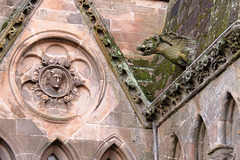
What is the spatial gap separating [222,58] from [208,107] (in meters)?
0.95

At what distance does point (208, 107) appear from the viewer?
1026 centimetres

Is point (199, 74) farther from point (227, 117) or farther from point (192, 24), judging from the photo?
point (192, 24)

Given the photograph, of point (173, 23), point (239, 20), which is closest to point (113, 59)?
point (173, 23)

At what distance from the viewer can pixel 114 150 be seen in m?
12.4

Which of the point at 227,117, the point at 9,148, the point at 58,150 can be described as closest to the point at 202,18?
the point at 227,117

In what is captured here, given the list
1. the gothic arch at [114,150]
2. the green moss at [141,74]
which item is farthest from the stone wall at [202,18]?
the gothic arch at [114,150]

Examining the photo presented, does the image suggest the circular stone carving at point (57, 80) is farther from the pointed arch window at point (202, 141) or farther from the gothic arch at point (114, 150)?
the pointed arch window at point (202, 141)

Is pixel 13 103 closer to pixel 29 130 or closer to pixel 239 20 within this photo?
pixel 29 130

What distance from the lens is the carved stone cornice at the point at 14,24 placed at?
1252 cm

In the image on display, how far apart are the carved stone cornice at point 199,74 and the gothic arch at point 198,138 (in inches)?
19.2

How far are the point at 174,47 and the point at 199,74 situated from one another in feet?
4.78

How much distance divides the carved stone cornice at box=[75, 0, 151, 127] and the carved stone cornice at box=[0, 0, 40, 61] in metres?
1.10

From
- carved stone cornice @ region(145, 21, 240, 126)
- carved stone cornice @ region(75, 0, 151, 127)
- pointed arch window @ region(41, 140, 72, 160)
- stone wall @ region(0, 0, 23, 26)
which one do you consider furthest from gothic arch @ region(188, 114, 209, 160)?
stone wall @ region(0, 0, 23, 26)

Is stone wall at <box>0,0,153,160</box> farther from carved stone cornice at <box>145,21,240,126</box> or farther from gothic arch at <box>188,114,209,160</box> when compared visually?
gothic arch at <box>188,114,209,160</box>
